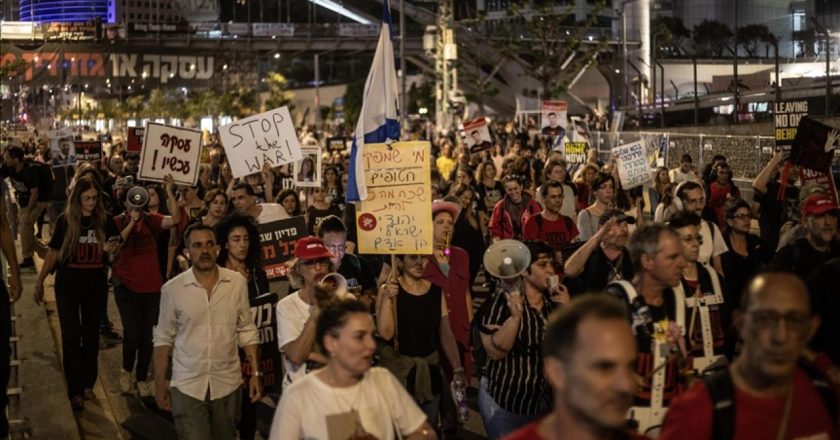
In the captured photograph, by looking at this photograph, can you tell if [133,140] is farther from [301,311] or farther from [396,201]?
[301,311]

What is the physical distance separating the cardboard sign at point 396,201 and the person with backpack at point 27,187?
11.3 m

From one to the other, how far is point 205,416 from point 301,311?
995 millimetres

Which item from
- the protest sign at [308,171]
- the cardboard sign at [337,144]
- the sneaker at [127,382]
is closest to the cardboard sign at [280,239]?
the sneaker at [127,382]

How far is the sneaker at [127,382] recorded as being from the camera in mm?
11031

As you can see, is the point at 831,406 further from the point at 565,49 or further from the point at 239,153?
the point at 565,49

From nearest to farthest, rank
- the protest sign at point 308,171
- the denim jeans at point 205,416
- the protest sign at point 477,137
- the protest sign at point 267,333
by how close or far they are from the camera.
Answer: the denim jeans at point 205,416, the protest sign at point 267,333, the protest sign at point 308,171, the protest sign at point 477,137

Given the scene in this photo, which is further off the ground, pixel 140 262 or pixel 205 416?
pixel 140 262

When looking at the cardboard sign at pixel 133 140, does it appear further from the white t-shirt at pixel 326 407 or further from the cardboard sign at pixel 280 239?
the white t-shirt at pixel 326 407

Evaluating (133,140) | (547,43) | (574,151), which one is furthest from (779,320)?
(547,43)

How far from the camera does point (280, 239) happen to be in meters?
11.2

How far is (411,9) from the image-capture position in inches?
2911

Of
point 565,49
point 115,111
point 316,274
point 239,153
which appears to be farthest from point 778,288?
point 115,111

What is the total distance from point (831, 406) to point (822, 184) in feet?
28.8

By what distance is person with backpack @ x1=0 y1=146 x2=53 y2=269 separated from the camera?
18.9 m
